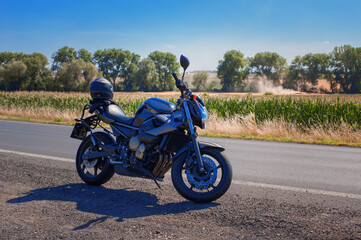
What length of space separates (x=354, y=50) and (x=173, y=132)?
Answer: 427ft

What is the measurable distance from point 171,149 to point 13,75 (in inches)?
3460

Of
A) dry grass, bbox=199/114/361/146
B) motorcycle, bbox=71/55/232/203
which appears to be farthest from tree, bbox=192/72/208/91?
motorcycle, bbox=71/55/232/203

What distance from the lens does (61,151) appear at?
902cm

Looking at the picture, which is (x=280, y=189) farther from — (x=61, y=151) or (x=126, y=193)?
(x=61, y=151)

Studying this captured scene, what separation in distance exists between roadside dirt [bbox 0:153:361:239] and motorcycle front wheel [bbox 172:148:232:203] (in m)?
0.14

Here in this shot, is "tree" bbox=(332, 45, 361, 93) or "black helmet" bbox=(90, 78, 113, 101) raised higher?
"tree" bbox=(332, 45, 361, 93)

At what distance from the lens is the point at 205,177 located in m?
4.52

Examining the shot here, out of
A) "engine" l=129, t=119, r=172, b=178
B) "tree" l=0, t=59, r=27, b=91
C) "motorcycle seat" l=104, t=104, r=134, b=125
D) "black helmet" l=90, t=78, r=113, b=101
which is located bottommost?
"engine" l=129, t=119, r=172, b=178

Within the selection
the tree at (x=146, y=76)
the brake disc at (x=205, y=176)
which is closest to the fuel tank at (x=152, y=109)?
the brake disc at (x=205, y=176)

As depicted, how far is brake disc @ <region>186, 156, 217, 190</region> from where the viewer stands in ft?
14.8

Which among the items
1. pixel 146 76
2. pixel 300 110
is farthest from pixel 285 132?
pixel 146 76

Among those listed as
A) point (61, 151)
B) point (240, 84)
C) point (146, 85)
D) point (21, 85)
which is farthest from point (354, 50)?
point (61, 151)

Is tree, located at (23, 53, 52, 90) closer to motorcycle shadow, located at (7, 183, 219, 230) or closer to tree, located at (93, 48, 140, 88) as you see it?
tree, located at (93, 48, 140, 88)

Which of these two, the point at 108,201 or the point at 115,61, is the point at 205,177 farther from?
the point at 115,61
